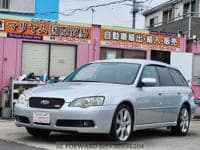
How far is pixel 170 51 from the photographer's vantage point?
72.4ft

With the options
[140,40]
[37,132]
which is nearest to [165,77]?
[37,132]

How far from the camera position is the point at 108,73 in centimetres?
1051

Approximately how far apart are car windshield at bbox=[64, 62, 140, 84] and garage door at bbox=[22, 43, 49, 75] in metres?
7.74

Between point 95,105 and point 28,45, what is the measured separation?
31.9 ft

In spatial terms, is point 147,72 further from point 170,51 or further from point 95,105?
point 170,51

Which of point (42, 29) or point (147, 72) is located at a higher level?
point (42, 29)

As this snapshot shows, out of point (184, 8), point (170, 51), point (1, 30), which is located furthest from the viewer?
point (184, 8)

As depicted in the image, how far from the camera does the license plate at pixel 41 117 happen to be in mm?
9211

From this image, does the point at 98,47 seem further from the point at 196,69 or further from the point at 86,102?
the point at 86,102

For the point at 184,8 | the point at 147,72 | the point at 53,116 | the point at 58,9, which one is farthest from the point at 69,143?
the point at 184,8

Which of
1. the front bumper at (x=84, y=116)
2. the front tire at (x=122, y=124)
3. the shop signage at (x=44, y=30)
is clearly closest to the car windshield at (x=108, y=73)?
the front tire at (x=122, y=124)

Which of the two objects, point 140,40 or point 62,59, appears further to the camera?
point 140,40

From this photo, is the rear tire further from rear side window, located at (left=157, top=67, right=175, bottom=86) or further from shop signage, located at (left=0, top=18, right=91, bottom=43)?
shop signage, located at (left=0, top=18, right=91, bottom=43)

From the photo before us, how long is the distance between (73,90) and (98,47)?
10579 millimetres
